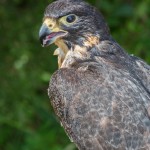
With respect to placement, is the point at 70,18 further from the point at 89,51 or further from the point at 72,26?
the point at 89,51

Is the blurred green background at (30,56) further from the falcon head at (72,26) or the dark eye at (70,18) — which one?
the dark eye at (70,18)

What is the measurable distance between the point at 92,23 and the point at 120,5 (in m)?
3.16

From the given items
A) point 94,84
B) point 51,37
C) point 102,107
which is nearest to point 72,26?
point 51,37

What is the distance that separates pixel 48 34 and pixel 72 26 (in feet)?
0.67

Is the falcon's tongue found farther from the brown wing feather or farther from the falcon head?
the brown wing feather

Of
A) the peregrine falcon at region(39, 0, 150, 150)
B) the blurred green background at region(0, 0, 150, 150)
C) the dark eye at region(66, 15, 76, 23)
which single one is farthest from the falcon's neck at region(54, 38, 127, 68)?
the blurred green background at region(0, 0, 150, 150)

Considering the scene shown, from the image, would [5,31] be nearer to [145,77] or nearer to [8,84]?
[8,84]

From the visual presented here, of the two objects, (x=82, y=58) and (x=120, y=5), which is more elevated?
(x=82, y=58)

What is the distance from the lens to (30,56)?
→ 9.70 m

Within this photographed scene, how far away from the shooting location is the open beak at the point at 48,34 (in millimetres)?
6627

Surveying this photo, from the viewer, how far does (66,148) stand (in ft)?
29.8

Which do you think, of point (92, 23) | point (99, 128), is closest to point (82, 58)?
point (92, 23)

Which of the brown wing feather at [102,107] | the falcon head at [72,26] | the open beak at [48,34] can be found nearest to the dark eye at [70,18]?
the falcon head at [72,26]

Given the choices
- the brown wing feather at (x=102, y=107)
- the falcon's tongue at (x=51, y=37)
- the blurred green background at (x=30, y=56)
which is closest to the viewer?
the brown wing feather at (x=102, y=107)
